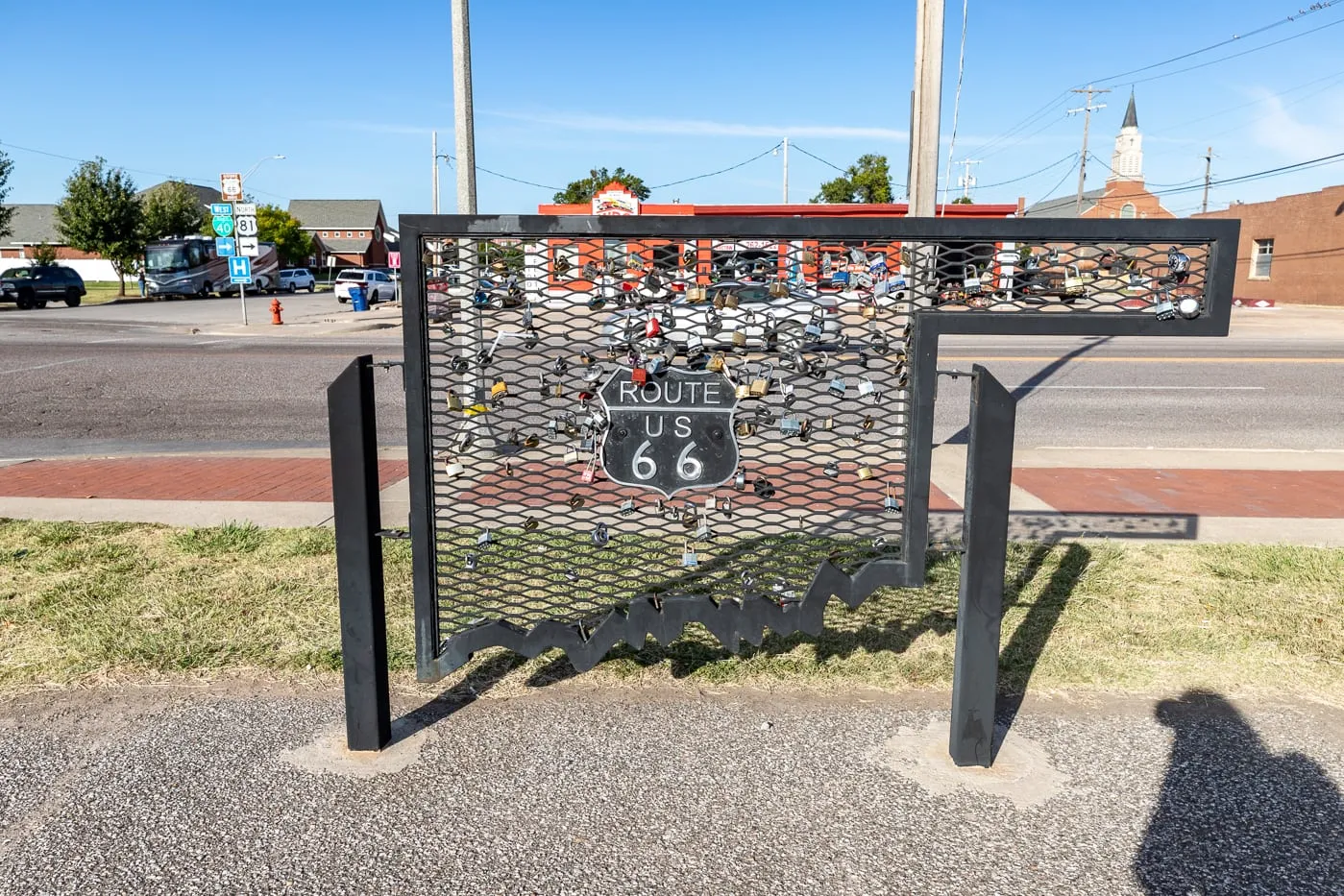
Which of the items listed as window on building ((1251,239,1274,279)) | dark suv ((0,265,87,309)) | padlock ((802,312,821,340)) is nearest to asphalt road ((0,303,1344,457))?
padlock ((802,312,821,340))

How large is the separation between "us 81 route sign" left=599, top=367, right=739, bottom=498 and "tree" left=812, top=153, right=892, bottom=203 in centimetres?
4925

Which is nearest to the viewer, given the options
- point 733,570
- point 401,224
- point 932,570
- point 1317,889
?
point 1317,889

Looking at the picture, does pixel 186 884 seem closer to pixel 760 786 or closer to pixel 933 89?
pixel 760 786

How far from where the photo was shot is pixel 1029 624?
14.6 ft

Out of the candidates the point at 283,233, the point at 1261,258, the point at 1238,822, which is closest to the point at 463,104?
the point at 1238,822

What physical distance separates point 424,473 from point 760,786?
4.70 feet

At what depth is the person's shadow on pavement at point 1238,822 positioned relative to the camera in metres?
2.61

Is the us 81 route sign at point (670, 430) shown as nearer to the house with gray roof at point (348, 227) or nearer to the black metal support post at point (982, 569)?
the black metal support post at point (982, 569)

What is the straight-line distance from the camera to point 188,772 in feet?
10.4

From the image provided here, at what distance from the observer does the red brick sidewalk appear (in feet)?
22.4

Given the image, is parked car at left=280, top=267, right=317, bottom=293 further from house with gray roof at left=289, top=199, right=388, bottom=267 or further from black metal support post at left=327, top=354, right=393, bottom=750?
black metal support post at left=327, top=354, right=393, bottom=750

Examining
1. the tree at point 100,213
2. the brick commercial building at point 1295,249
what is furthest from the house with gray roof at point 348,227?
the brick commercial building at point 1295,249

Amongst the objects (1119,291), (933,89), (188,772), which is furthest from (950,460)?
(188,772)

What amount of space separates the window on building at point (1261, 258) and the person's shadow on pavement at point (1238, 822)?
4837cm
